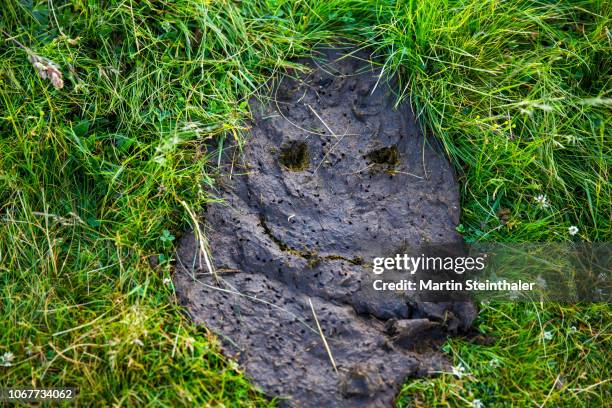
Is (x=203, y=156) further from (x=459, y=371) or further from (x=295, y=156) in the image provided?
(x=459, y=371)

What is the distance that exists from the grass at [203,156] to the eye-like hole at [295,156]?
25 cm

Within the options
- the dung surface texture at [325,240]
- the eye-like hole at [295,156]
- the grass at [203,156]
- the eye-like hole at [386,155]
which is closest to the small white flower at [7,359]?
the grass at [203,156]

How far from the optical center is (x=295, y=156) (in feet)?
8.46

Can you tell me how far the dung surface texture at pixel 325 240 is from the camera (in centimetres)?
221

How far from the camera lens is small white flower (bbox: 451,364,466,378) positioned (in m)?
2.24

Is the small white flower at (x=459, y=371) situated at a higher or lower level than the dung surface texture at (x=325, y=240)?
lower

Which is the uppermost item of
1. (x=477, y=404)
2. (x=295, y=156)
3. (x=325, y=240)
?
(x=295, y=156)

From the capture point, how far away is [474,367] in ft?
7.55

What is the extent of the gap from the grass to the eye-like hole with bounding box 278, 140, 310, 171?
0.25m

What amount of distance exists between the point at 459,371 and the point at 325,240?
770 millimetres

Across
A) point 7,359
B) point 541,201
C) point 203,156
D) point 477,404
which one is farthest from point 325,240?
point 7,359

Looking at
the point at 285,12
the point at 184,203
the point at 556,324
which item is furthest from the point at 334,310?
the point at 285,12

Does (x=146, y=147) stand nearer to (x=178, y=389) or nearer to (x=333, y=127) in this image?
(x=333, y=127)

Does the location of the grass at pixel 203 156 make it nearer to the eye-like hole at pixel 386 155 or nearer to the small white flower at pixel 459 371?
the small white flower at pixel 459 371
